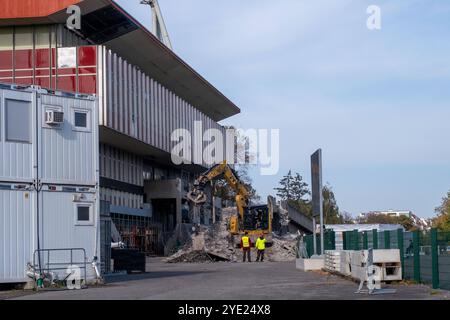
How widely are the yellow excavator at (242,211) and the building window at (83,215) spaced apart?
32.7 meters

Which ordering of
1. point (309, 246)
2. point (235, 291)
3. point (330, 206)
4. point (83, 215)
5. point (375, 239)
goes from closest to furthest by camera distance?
point (235, 291) → point (83, 215) → point (375, 239) → point (309, 246) → point (330, 206)

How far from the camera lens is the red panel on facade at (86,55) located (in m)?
56.2

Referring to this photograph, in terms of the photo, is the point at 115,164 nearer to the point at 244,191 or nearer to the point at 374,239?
the point at 244,191

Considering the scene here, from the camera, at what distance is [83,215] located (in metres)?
24.6

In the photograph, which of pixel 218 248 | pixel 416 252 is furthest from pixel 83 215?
pixel 218 248

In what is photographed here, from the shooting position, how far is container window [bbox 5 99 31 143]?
22891mm

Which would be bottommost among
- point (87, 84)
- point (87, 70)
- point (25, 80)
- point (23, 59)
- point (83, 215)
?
point (83, 215)

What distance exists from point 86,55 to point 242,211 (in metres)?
16.4

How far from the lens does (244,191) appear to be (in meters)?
60.2

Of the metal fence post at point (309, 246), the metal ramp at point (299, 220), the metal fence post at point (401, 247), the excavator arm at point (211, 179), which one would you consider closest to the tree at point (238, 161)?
the metal ramp at point (299, 220)

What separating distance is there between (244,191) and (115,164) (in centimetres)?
1329

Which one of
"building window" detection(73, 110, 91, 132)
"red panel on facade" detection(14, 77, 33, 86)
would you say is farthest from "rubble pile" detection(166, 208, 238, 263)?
"building window" detection(73, 110, 91, 132)

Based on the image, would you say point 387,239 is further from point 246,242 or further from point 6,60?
point 6,60

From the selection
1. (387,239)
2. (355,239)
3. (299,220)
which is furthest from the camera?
(299,220)
